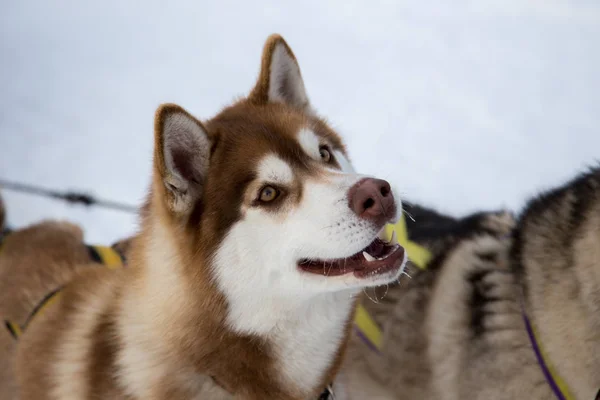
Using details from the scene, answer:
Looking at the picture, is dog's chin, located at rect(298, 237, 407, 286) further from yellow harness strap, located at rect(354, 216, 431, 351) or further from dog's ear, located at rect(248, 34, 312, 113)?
dog's ear, located at rect(248, 34, 312, 113)

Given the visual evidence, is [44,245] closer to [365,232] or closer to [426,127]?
[365,232]

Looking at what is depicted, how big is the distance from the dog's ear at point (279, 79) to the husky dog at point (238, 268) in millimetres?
226

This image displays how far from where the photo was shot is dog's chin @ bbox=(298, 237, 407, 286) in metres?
1.59

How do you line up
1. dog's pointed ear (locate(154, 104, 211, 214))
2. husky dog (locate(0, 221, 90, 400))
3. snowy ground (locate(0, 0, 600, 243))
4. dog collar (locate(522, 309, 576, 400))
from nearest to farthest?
dog's pointed ear (locate(154, 104, 211, 214)) → dog collar (locate(522, 309, 576, 400)) → husky dog (locate(0, 221, 90, 400)) → snowy ground (locate(0, 0, 600, 243))

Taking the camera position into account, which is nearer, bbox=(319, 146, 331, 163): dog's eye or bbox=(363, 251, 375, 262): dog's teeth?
bbox=(363, 251, 375, 262): dog's teeth

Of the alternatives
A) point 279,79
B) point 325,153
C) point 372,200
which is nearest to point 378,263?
point 372,200

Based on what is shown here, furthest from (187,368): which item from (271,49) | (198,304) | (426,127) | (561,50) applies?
(561,50)

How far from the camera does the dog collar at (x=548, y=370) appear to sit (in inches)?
68.6

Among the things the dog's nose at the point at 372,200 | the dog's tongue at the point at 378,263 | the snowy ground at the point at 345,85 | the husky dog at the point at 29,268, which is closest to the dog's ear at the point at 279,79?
the dog's nose at the point at 372,200

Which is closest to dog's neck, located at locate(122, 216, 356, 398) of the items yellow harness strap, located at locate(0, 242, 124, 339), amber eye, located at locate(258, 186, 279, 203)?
amber eye, located at locate(258, 186, 279, 203)

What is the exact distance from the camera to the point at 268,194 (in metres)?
1.62

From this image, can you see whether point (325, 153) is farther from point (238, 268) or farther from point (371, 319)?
point (371, 319)

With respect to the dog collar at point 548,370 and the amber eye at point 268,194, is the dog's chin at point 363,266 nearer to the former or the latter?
the amber eye at point 268,194

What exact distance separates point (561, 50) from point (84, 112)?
455 centimetres
